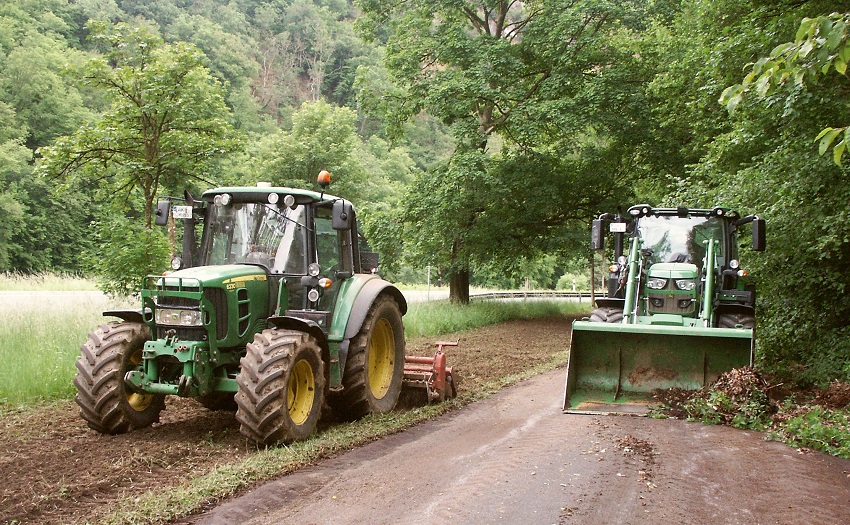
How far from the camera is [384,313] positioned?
7.90 m

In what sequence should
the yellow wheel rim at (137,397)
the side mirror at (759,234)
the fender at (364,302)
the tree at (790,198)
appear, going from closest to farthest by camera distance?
the yellow wheel rim at (137,397)
the fender at (364,302)
the tree at (790,198)
the side mirror at (759,234)

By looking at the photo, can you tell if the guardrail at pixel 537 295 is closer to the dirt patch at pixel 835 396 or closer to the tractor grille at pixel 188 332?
the dirt patch at pixel 835 396

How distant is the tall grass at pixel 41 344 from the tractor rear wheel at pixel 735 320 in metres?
7.73

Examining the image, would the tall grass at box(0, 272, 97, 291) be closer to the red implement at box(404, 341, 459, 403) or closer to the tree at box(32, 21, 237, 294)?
the tree at box(32, 21, 237, 294)

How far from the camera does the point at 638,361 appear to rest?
774 centimetres

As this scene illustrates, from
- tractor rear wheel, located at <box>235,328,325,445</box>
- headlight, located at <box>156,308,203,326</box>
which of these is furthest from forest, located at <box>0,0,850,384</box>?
headlight, located at <box>156,308,203,326</box>

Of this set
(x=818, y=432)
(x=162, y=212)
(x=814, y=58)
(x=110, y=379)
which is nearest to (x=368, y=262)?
(x=162, y=212)

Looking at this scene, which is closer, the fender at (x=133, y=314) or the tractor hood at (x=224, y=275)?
the tractor hood at (x=224, y=275)

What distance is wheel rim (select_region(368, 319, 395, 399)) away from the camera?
8037mm

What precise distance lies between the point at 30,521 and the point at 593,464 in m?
3.87

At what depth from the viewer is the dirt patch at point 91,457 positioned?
186 inches

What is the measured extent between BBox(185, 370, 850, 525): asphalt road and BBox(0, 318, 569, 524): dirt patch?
0.77 m

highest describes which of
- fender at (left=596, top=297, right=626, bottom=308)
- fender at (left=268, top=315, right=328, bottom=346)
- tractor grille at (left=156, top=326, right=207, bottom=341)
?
fender at (left=596, top=297, right=626, bottom=308)

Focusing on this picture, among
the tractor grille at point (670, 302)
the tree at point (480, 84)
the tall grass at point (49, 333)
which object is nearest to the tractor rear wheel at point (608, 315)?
the tractor grille at point (670, 302)
